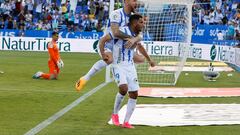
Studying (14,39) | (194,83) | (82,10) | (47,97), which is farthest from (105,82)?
(82,10)

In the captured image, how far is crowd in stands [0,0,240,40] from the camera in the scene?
1494 inches

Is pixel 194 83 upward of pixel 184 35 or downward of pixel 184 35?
downward

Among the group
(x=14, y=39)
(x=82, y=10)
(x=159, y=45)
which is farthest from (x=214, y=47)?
(x=82, y=10)

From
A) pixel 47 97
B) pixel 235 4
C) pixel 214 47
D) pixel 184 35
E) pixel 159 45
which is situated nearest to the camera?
pixel 47 97

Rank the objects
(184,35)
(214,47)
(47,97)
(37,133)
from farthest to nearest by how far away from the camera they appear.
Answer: (214,47) → (184,35) → (47,97) → (37,133)

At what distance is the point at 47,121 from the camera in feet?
31.9

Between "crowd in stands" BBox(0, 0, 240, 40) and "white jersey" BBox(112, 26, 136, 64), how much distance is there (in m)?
27.2

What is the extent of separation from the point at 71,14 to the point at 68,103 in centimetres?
2953

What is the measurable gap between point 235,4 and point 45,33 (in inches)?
503

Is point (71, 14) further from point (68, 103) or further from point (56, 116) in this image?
point (56, 116)

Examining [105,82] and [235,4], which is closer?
[105,82]

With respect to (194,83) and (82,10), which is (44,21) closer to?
(82,10)

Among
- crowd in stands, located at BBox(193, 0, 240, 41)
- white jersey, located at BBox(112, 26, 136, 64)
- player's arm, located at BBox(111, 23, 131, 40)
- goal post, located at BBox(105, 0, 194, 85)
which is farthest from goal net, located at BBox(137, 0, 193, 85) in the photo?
crowd in stands, located at BBox(193, 0, 240, 41)

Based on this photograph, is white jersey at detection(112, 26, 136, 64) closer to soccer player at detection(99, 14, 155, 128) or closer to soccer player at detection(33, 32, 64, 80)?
soccer player at detection(99, 14, 155, 128)
